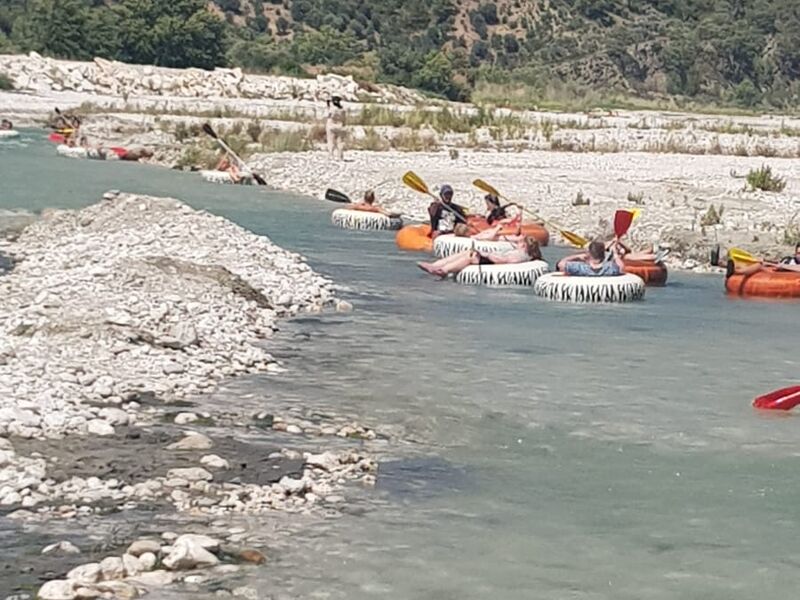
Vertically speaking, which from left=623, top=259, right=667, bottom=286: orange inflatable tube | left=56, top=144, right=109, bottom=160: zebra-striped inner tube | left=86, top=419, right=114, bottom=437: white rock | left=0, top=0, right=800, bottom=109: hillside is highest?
left=0, top=0, right=800, bottom=109: hillside

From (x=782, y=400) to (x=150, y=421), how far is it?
5.26 m

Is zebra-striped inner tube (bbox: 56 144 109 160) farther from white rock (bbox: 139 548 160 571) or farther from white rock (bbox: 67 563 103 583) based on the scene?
white rock (bbox: 67 563 103 583)

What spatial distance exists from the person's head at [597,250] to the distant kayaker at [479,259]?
1.55m

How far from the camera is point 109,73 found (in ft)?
230

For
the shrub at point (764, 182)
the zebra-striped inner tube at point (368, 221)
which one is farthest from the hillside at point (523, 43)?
the zebra-striped inner tube at point (368, 221)

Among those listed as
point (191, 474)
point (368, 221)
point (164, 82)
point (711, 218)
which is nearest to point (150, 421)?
point (191, 474)

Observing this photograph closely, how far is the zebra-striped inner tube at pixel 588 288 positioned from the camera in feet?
61.1

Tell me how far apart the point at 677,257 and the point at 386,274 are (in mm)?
5626

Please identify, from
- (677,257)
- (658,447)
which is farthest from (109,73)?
(658,447)

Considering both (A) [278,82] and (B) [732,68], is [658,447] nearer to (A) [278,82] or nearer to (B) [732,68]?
(A) [278,82]

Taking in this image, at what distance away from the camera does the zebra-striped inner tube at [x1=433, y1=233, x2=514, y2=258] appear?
830 inches

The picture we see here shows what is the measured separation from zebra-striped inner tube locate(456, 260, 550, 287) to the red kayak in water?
7.20m

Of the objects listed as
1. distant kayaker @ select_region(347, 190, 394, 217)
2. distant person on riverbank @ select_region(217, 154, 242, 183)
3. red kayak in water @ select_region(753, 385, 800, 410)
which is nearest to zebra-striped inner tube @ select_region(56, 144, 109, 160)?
distant person on riverbank @ select_region(217, 154, 242, 183)

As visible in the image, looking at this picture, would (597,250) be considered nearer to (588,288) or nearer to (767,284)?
(588,288)
